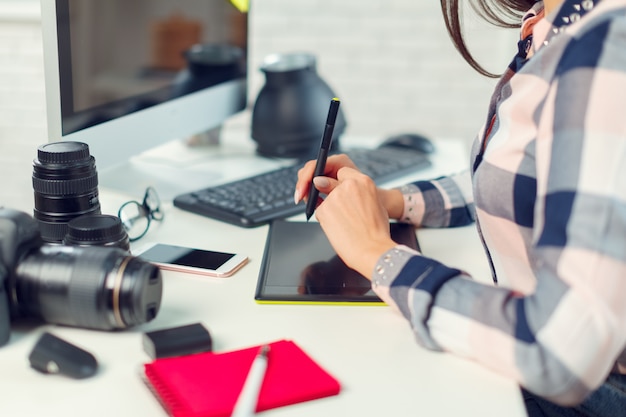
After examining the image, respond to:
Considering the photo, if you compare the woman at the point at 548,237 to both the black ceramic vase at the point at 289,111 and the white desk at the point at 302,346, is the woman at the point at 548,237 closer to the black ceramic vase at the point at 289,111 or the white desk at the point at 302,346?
the white desk at the point at 302,346

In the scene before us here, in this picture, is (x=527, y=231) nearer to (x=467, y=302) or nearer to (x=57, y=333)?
(x=467, y=302)

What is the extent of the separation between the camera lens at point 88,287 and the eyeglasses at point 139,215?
0.92 feet

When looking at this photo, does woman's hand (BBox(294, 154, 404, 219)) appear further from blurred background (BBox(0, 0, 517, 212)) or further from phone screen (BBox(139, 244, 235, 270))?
blurred background (BBox(0, 0, 517, 212))

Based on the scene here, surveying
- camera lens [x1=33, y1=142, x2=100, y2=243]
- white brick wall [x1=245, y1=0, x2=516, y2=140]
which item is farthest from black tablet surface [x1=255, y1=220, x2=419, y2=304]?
white brick wall [x1=245, y1=0, x2=516, y2=140]

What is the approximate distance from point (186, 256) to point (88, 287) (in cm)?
24

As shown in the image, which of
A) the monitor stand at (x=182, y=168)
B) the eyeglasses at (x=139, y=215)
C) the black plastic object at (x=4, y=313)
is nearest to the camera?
the black plastic object at (x=4, y=313)

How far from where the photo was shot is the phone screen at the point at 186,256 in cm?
92

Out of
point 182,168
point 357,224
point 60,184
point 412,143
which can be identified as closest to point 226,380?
point 357,224

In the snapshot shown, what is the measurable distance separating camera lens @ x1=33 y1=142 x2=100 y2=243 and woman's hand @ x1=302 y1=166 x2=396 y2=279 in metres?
0.28

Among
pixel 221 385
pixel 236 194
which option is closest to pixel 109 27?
pixel 236 194

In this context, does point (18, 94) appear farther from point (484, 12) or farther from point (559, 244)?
point (559, 244)

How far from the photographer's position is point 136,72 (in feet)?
3.98

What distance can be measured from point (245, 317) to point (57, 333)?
187 mm

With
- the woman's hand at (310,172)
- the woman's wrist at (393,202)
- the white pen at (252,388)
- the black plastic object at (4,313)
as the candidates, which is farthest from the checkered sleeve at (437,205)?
the black plastic object at (4,313)
